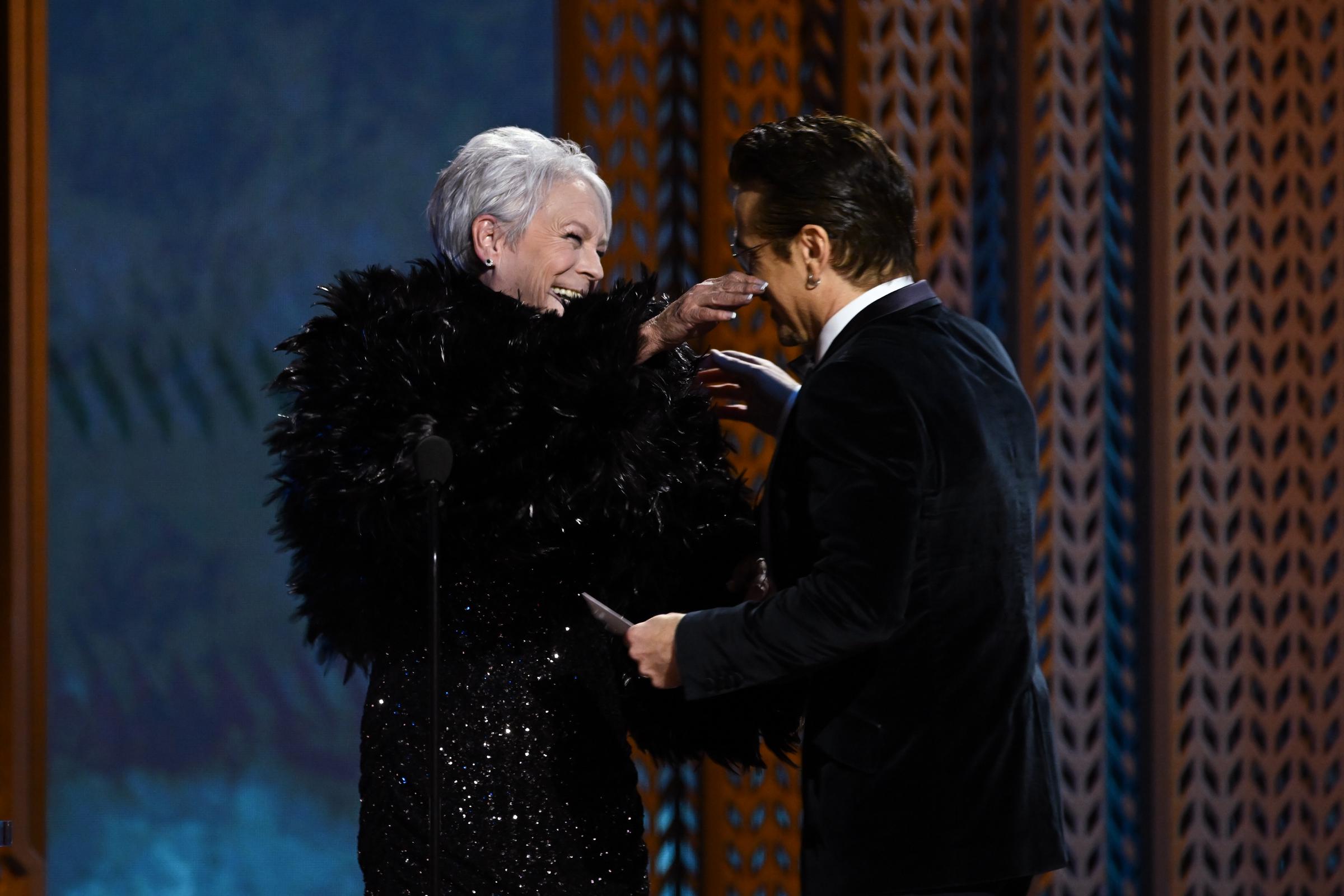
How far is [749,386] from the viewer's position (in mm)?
1833

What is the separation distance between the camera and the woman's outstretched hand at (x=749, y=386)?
1826 millimetres

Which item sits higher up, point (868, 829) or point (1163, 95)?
point (1163, 95)

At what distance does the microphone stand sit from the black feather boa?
0.11 m

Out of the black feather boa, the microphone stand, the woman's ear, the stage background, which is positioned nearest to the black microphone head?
the microphone stand

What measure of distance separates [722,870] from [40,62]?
7.89ft

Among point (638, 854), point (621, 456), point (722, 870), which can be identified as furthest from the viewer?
point (722, 870)

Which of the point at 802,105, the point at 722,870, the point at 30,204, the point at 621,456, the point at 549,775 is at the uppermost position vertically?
the point at 802,105

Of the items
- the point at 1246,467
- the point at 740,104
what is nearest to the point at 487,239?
the point at 740,104

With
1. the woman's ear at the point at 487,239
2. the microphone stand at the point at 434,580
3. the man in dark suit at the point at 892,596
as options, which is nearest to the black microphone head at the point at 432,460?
the microphone stand at the point at 434,580

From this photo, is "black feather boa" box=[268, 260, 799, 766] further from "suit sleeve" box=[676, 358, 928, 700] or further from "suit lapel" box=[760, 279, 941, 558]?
"suit sleeve" box=[676, 358, 928, 700]

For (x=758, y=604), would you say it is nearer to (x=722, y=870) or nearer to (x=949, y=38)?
(x=722, y=870)

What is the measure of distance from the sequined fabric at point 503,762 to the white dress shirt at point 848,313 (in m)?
0.47

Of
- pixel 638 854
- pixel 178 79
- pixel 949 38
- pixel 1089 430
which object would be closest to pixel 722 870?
pixel 1089 430

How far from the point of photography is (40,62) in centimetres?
310
